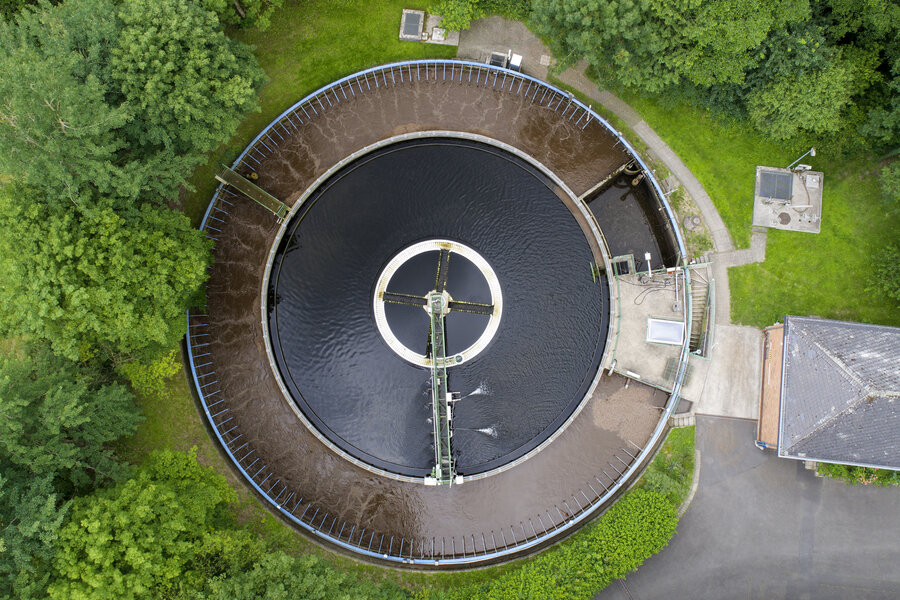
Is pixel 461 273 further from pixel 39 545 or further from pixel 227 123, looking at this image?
pixel 39 545

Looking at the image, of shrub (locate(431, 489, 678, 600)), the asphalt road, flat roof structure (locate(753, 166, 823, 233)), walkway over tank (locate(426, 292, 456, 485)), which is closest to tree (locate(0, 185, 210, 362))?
walkway over tank (locate(426, 292, 456, 485))

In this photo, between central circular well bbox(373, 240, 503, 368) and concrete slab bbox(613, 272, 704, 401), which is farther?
central circular well bbox(373, 240, 503, 368)

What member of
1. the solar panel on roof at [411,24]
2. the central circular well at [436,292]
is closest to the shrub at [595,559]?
the central circular well at [436,292]

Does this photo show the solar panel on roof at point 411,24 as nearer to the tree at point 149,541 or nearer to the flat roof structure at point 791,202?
the flat roof structure at point 791,202

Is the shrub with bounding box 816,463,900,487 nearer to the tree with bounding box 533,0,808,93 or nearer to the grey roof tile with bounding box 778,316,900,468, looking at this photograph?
the grey roof tile with bounding box 778,316,900,468

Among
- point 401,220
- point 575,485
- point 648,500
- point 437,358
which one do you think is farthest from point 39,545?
point 648,500

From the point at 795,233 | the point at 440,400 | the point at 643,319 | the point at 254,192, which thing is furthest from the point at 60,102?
the point at 795,233

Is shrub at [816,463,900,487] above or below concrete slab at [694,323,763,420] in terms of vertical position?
below
